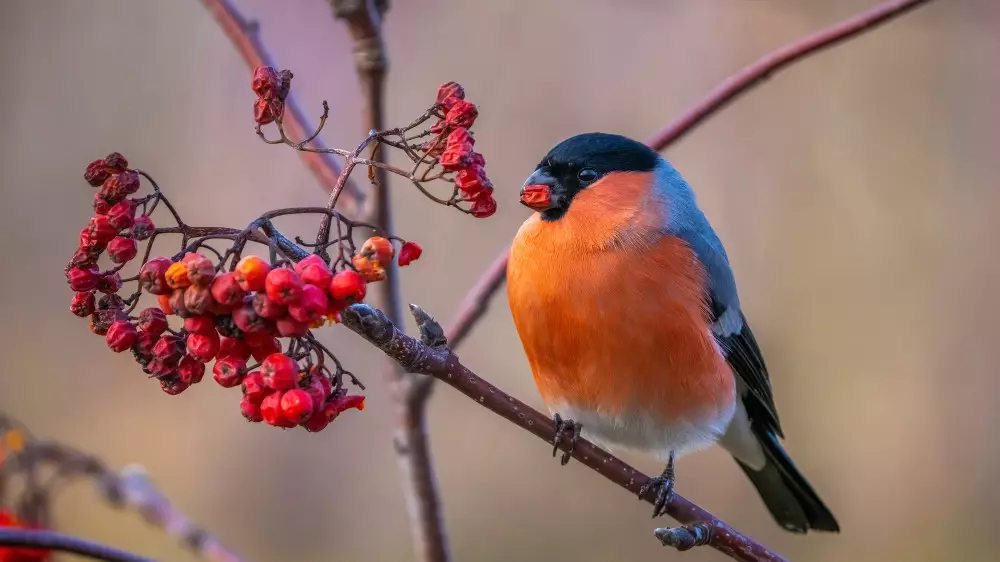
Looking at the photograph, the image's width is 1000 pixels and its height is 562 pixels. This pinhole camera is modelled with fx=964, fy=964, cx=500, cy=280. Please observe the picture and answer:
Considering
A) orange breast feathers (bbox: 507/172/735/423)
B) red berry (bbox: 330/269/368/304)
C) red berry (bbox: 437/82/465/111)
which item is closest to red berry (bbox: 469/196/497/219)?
red berry (bbox: 437/82/465/111)

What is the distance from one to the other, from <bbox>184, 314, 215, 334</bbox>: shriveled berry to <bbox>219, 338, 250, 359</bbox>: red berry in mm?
27

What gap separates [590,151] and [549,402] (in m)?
0.72

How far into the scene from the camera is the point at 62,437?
187 inches

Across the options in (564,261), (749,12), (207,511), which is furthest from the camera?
(749,12)

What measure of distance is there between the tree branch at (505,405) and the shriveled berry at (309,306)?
0.41ft

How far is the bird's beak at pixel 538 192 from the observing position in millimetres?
2316

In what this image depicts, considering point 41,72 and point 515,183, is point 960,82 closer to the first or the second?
point 515,183

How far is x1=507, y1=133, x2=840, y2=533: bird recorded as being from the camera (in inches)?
94.1

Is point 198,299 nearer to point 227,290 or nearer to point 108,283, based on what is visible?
point 227,290

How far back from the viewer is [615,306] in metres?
2.36

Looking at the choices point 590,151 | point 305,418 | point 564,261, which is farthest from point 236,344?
point 590,151

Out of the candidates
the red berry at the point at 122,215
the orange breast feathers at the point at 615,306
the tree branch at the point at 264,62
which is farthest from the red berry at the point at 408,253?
the orange breast feathers at the point at 615,306

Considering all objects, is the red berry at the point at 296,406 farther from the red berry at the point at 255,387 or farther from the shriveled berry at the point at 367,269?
the shriveled berry at the point at 367,269

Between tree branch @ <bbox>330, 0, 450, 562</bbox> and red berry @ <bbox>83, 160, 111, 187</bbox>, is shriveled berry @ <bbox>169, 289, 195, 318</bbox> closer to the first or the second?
red berry @ <bbox>83, 160, 111, 187</bbox>
